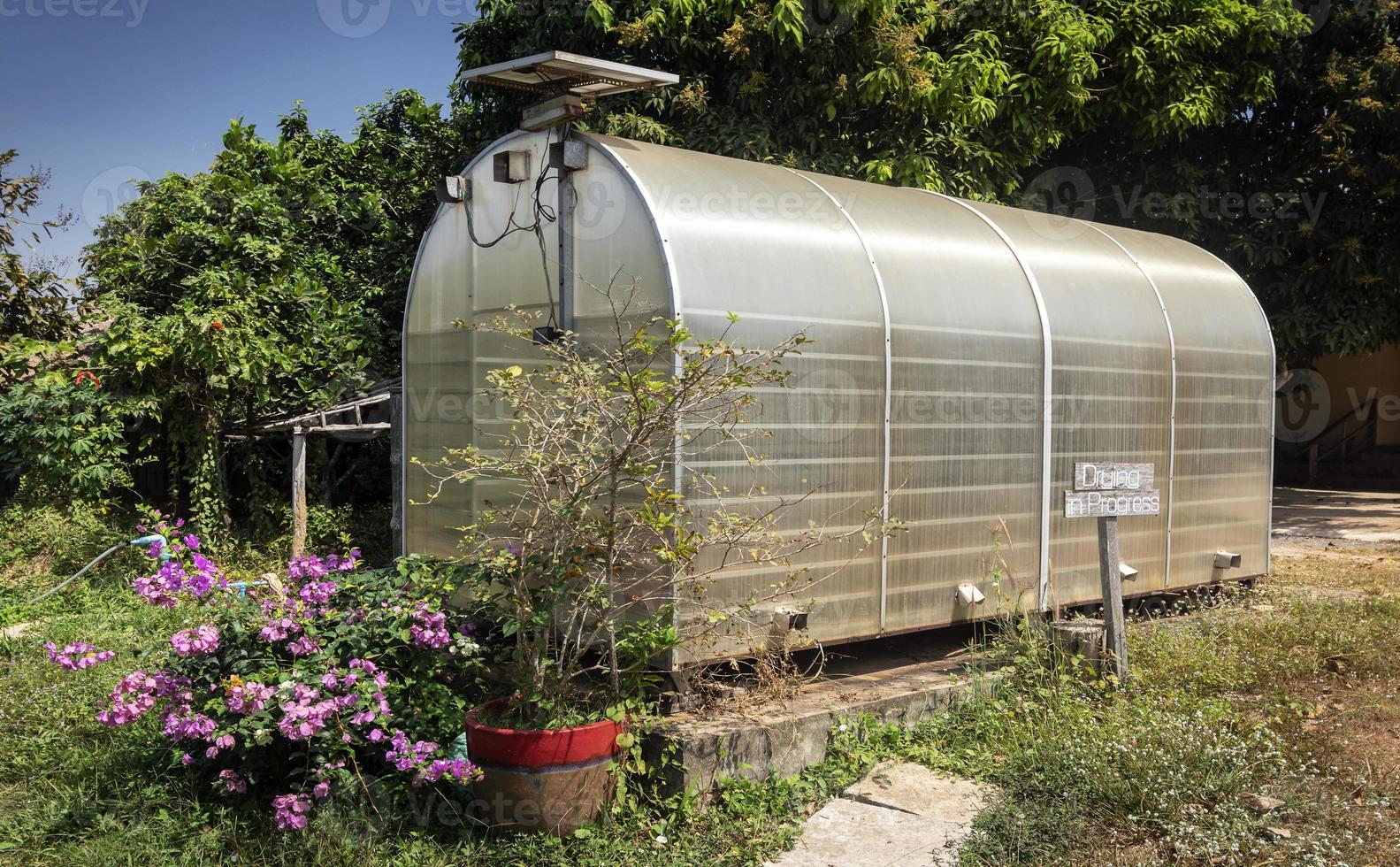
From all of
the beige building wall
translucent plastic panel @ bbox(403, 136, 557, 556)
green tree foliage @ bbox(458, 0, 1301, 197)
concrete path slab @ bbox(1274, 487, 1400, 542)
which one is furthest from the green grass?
the beige building wall

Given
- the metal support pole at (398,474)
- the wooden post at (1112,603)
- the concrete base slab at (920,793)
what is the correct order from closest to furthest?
the concrete base slab at (920,793) < the wooden post at (1112,603) < the metal support pole at (398,474)

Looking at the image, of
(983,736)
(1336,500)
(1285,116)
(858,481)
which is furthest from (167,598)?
(1336,500)

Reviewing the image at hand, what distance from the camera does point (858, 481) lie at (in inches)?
261

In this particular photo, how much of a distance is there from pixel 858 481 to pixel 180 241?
27.3 feet

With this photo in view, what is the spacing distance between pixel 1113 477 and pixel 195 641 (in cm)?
513

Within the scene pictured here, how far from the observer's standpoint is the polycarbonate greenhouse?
20.5ft

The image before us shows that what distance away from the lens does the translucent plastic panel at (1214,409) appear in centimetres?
886

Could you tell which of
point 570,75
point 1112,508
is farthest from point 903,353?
point 570,75

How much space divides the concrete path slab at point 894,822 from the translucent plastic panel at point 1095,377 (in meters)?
2.61

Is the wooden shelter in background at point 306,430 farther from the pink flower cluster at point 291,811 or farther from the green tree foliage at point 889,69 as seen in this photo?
the pink flower cluster at point 291,811

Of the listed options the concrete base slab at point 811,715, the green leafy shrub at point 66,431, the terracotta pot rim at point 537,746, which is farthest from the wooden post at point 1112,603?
the green leafy shrub at point 66,431

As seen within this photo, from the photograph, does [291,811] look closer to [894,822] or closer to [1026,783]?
[894,822]

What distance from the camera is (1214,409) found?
9.08 meters

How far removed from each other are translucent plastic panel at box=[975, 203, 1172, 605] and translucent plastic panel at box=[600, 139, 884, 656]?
5.88ft
